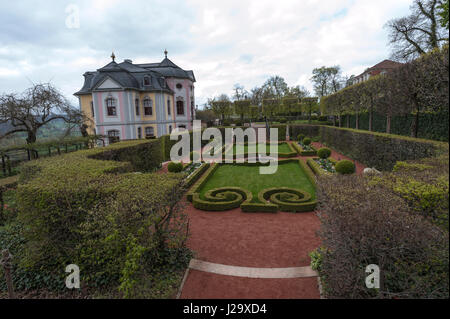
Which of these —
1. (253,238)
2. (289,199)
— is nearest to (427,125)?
(289,199)

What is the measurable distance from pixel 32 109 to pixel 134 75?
16.3 metres

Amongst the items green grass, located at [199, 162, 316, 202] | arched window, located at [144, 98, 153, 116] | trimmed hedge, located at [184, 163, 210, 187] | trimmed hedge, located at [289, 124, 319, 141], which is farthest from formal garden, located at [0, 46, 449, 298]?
arched window, located at [144, 98, 153, 116]

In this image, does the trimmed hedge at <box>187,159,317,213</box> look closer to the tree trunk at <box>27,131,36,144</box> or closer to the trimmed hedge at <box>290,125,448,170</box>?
the trimmed hedge at <box>290,125,448,170</box>

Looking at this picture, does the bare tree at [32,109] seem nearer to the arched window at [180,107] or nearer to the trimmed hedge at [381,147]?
the arched window at [180,107]

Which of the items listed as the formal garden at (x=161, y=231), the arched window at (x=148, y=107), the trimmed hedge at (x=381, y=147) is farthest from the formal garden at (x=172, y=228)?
the arched window at (x=148, y=107)

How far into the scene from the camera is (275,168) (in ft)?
50.6

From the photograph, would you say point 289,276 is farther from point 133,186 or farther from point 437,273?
point 133,186

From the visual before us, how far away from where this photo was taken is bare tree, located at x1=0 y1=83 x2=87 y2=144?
14.2m

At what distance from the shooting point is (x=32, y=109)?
1523cm

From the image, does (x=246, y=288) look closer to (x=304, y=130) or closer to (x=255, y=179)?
(x=255, y=179)

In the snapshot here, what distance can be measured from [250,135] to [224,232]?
77.2 ft

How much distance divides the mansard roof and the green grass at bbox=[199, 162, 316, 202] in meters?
18.5
